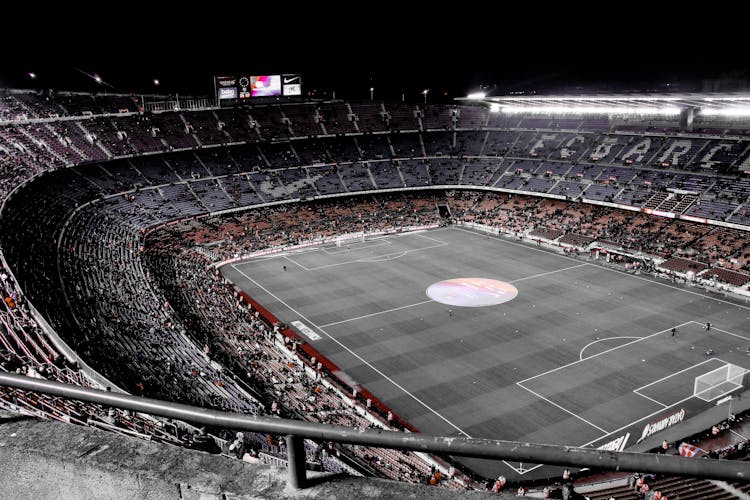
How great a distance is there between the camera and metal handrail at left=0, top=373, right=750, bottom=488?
228 centimetres

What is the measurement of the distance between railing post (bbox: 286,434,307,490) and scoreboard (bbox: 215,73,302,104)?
88558 mm

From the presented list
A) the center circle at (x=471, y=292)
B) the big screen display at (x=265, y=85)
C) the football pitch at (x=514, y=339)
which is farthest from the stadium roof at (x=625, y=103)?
the center circle at (x=471, y=292)

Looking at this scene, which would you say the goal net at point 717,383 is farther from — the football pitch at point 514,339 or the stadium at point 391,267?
the football pitch at point 514,339

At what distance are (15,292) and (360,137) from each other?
75.5 m

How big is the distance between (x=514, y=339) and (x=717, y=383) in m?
12.7

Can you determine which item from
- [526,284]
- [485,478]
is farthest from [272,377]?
[526,284]

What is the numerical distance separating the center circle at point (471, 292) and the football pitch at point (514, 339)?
831 millimetres

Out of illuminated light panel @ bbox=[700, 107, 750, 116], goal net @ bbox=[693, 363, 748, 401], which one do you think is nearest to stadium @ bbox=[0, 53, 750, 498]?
goal net @ bbox=[693, 363, 748, 401]

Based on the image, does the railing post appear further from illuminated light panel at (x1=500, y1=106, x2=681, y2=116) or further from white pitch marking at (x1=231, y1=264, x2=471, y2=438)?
illuminated light panel at (x1=500, y1=106, x2=681, y2=116)

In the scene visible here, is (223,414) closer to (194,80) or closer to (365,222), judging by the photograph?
(365,222)

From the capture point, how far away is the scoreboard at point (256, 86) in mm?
84875

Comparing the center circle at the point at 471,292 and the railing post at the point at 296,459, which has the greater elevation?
the railing post at the point at 296,459

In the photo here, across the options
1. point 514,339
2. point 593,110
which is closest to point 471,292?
point 514,339

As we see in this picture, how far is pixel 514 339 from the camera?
4056 centimetres
